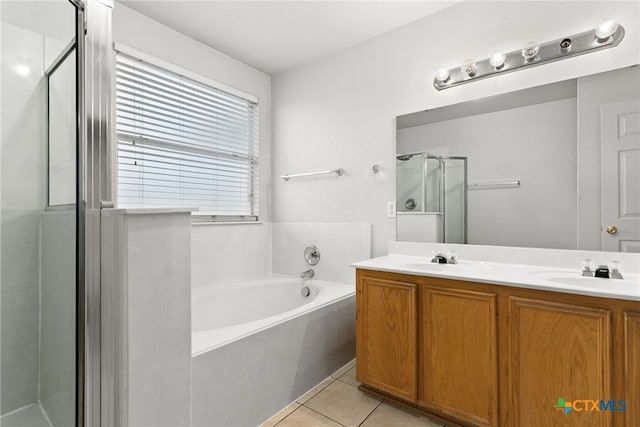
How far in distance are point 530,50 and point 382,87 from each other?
3.16 feet

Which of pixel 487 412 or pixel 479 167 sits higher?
pixel 479 167

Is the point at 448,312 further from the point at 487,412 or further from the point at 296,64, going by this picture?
the point at 296,64

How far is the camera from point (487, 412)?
1.41 meters

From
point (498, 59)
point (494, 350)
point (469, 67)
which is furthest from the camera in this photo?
point (469, 67)

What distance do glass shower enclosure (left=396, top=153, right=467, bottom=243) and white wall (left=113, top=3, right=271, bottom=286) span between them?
1355 millimetres

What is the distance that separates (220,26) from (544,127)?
226cm

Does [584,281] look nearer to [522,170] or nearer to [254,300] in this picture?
[522,170]

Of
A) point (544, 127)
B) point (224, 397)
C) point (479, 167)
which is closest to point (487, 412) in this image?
point (224, 397)

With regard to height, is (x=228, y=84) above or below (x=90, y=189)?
above

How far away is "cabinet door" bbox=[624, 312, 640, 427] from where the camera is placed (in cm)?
→ 112

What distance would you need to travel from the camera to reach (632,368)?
1131mm

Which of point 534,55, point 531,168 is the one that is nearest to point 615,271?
point 531,168

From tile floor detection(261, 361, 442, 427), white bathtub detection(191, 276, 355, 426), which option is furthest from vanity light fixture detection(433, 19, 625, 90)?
tile floor detection(261, 361, 442, 427)

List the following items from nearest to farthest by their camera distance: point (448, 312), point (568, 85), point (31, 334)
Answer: point (31, 334) < point (448, 312) < point (568, 85)
